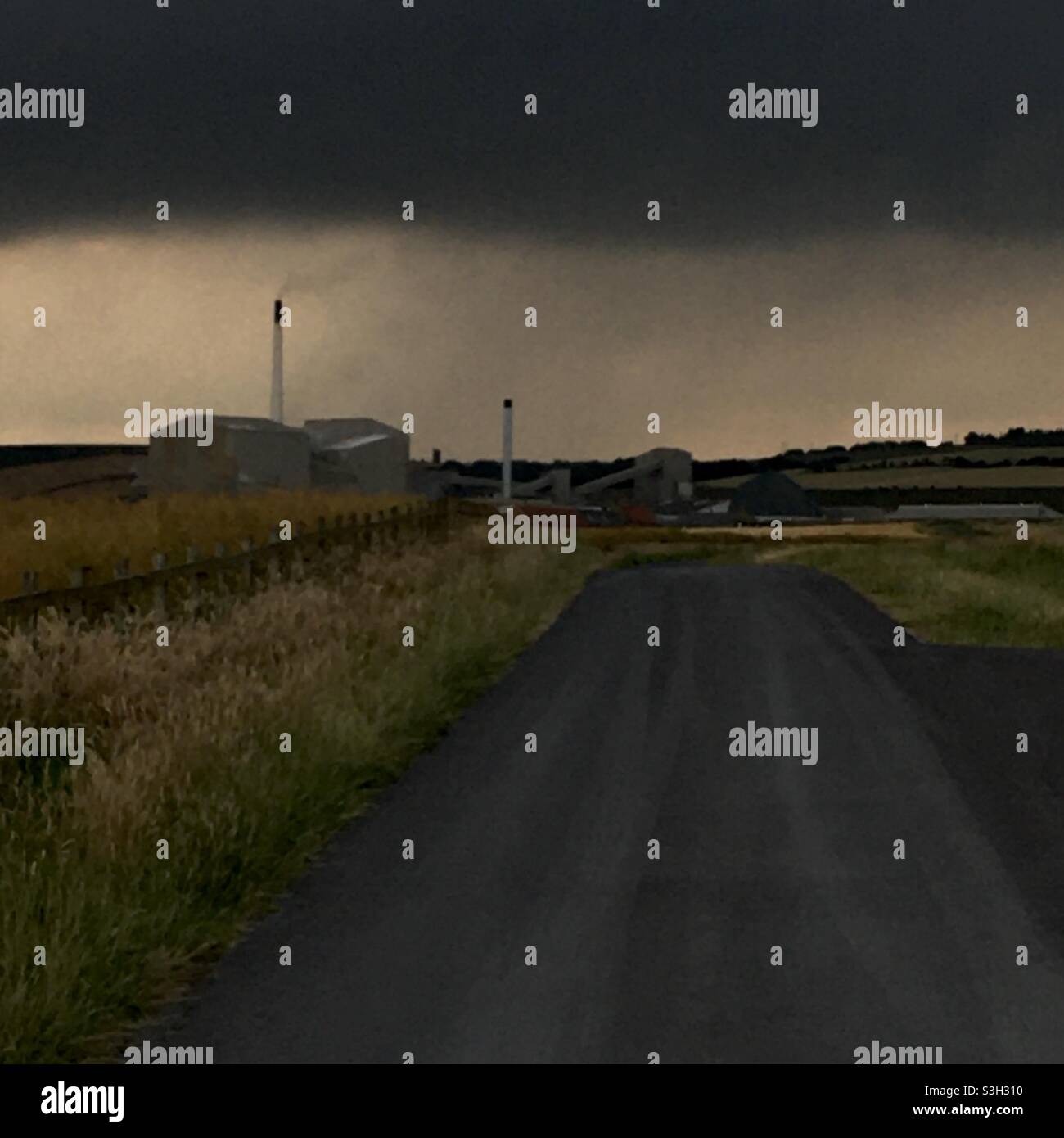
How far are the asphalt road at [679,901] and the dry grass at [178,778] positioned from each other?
334 mm

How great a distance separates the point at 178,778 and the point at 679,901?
3.30 metres

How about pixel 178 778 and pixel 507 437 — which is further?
pixel 507 437

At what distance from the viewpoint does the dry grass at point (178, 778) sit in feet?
22.2

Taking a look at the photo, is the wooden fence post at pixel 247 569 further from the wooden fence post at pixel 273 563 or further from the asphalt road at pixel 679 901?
the asphalt road at pixel 679 901

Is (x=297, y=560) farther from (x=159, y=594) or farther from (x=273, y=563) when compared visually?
(x=159, y=594)

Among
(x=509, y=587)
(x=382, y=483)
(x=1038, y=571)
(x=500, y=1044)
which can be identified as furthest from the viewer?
(x=382, y=483)

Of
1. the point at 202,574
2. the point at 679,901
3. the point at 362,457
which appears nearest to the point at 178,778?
the point at 679,901

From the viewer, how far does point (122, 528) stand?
83.8 feet

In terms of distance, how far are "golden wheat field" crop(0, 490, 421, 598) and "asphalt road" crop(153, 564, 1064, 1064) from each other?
746cm

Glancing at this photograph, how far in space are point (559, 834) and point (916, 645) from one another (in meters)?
12.4

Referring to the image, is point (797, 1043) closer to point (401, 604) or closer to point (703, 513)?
point (401, 604)

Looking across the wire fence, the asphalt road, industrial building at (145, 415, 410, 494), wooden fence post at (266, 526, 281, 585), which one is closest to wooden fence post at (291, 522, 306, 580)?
the wire fence
